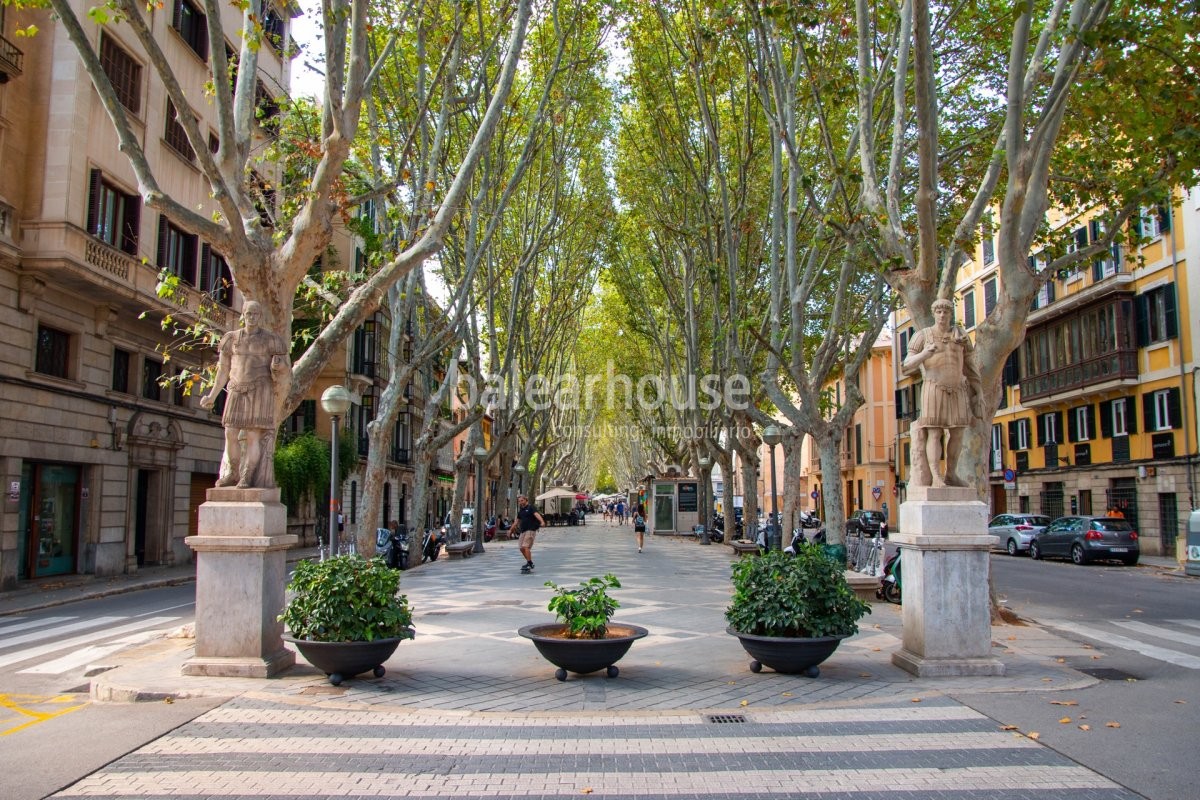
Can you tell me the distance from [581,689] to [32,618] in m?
10.9

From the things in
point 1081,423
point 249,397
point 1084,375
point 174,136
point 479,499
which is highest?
point 174,136

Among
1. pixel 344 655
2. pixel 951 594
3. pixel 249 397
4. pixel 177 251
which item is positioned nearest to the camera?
pixel 344 655

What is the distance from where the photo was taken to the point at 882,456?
53.9 meters

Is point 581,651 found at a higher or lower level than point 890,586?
higher

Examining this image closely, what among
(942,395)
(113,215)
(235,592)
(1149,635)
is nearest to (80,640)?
(235,592)

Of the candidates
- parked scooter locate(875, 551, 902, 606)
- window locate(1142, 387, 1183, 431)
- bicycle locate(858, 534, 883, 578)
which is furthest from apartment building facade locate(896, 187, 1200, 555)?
parked scooter locate(875, 551, 902, 606)

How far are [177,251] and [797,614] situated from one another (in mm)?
21905

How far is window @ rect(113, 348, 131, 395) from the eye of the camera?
21.7 metres

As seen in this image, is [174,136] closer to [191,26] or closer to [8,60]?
[191,26]

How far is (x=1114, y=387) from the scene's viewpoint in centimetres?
→ 3000

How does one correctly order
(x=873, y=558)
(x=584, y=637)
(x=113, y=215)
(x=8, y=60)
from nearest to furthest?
1. (x=584, y=637)
2. (x=873, y=558)
3. (x=8, y=60)
4. (x=113, y=215)

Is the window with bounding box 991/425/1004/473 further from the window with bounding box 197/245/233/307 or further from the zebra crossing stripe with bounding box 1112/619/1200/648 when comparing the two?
the window with bounding box 197/245/233/307

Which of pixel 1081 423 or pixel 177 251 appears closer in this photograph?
pixel 177 251

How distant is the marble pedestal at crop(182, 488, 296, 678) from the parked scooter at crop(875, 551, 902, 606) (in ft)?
31.7
